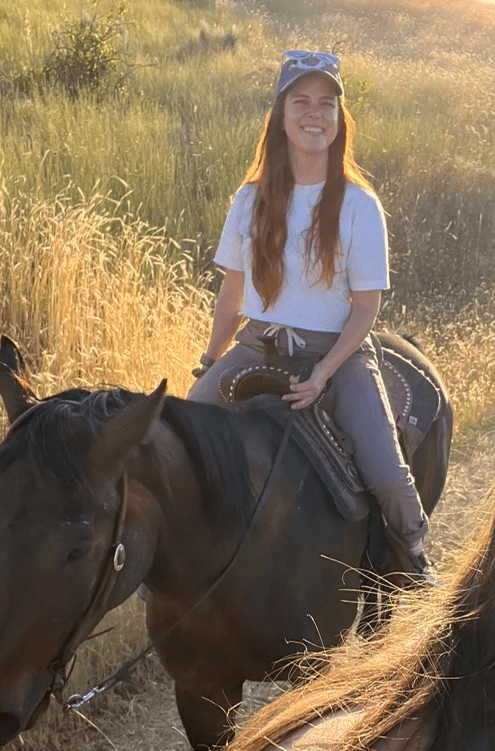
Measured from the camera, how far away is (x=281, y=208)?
11.5 feet

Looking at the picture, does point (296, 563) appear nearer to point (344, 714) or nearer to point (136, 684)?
point (136, 684)

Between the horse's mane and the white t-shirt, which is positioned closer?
the horse's mane

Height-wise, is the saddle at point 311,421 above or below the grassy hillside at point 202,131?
above

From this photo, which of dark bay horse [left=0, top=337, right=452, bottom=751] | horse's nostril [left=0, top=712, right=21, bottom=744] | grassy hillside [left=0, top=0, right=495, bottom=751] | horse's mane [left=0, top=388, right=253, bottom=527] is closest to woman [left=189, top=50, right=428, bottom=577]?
dark bay horse [left=0, top=337, right=452, bottom=751]

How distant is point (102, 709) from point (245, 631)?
1489mm

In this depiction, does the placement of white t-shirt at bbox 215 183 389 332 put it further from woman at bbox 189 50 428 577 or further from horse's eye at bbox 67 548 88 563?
horse's eye at bbox 67 548 88 563

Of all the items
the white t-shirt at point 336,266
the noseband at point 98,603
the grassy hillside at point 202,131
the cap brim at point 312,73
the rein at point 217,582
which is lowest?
the grassy hillside at point 202,131

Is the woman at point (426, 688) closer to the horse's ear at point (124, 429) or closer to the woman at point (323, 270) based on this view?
the horse's ear at point (124, 429)

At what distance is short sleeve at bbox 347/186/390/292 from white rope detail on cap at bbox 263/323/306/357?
0.85 feet

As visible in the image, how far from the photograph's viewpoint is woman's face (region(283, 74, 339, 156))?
350 cm

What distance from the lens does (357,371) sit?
3496mm

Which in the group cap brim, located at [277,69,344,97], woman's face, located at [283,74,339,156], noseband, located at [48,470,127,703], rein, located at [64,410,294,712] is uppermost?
cap brim, located at [277,69,344,97]

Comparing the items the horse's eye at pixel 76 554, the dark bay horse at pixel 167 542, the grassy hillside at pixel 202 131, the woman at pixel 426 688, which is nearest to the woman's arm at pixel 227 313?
the dark bay horse at pixel 167 542

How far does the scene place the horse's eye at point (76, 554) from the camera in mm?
2457
